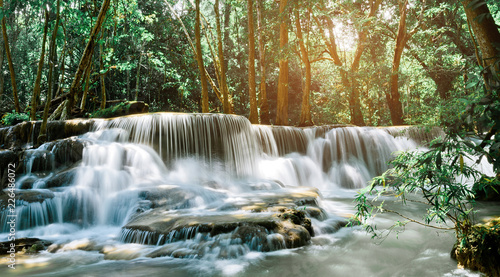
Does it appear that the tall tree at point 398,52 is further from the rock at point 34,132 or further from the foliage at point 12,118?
the foliage at point 12,118

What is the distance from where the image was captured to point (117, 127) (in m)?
9.20

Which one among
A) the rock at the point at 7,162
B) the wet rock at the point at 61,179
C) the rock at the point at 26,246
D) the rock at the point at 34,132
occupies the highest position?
the rock at the point at 34,132

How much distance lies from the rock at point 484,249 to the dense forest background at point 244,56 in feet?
22.8

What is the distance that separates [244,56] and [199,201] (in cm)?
1601

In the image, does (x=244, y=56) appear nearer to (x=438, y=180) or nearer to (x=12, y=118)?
(x=12, y=118)

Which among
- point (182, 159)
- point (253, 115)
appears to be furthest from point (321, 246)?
point (253, 115)

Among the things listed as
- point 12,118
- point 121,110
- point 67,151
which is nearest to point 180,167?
point 67,151

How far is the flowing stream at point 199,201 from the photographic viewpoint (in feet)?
12.8

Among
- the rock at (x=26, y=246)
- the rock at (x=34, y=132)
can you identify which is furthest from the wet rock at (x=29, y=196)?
the rock at (x=34, y=132)

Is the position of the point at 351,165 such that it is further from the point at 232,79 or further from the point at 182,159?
the point at 232,79

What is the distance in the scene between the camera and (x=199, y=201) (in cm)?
628

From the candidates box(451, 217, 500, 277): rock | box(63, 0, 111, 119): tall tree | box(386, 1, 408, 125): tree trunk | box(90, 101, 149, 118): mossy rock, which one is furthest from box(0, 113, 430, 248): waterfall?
box(386, 1, 408, 125): tree trunk

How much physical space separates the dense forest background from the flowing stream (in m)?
2.80

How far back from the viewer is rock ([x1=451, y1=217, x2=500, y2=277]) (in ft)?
9.31
